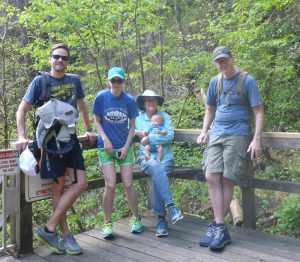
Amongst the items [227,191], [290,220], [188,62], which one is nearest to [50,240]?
[227,191]

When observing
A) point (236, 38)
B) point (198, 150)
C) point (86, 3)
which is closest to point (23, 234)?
point (86, 3)

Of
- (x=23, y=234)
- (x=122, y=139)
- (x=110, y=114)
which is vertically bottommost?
(x=23, y=234)

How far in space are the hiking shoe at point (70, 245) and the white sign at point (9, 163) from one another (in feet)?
2.67

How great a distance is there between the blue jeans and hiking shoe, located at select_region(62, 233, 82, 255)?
1.00 m

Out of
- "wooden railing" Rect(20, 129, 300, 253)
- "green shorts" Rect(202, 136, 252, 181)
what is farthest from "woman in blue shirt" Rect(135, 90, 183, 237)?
"green shorts" Rect(202, 136, 252, 181)

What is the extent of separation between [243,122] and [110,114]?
139 cm

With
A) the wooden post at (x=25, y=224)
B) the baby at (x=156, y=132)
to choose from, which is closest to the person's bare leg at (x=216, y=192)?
the baby at (x=156, y=132)

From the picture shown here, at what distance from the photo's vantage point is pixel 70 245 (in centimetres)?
387

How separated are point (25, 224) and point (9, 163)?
65cm

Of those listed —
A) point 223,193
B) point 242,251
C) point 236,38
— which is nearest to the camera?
point 242,251

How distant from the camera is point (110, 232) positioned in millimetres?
4238

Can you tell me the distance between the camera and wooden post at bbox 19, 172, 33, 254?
3.80 meters

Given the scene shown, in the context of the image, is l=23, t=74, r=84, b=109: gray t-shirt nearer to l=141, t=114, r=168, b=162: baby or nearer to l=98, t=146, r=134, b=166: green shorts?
l=98, t=146, r=134, b=166: green shorts

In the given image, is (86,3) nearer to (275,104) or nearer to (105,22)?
(105,22)
